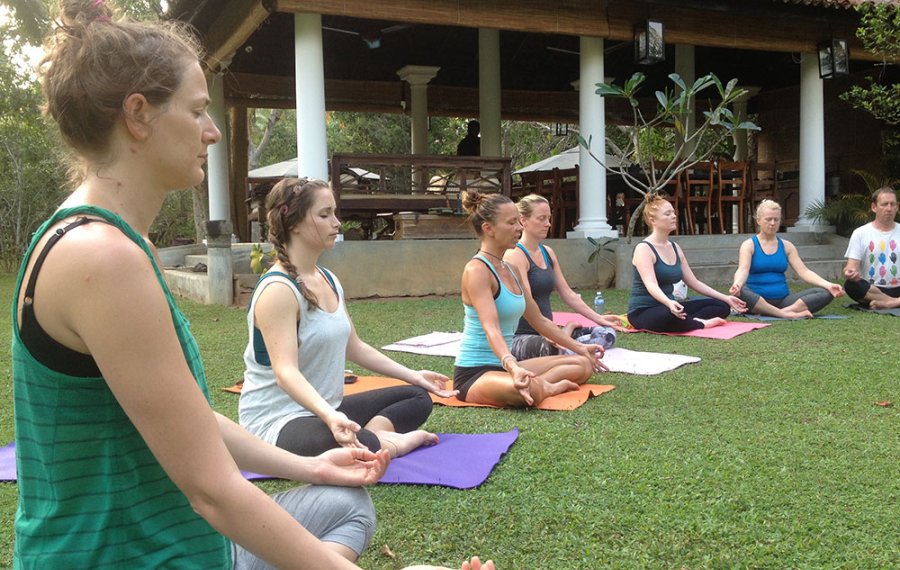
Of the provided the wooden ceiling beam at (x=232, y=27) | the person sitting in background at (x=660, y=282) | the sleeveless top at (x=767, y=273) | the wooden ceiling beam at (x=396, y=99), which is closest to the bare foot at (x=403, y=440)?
the person sitting in background at (x=660, y=282)

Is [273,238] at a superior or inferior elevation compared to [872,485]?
superior

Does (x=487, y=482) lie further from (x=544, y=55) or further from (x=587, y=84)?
(x=544, y=55)

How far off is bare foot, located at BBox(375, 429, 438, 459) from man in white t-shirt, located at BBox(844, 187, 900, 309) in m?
6.17

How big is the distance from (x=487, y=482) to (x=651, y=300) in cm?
429

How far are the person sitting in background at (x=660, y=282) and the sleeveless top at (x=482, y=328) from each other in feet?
8.47

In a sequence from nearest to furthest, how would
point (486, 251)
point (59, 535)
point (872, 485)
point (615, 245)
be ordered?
point (59, 535) < point (872, 485) < point (486, 251) < point (615, 245)

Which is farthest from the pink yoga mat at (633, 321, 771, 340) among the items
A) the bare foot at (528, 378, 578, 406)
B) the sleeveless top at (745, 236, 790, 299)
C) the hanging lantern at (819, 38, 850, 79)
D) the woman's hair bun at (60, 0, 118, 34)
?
the hanging lantern at (819, 38, 850, 79)

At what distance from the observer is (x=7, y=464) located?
11.0 ft

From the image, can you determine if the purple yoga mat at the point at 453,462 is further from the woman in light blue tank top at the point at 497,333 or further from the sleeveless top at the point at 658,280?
the sleeveless top at the point at 658,280

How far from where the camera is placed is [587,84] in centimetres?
1104

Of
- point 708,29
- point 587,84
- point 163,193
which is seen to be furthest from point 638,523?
point 708,29

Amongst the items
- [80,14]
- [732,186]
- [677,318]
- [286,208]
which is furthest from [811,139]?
[80,14]

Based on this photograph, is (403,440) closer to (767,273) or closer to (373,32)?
(767,273)

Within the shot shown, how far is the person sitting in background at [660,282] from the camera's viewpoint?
6777 millimetres
